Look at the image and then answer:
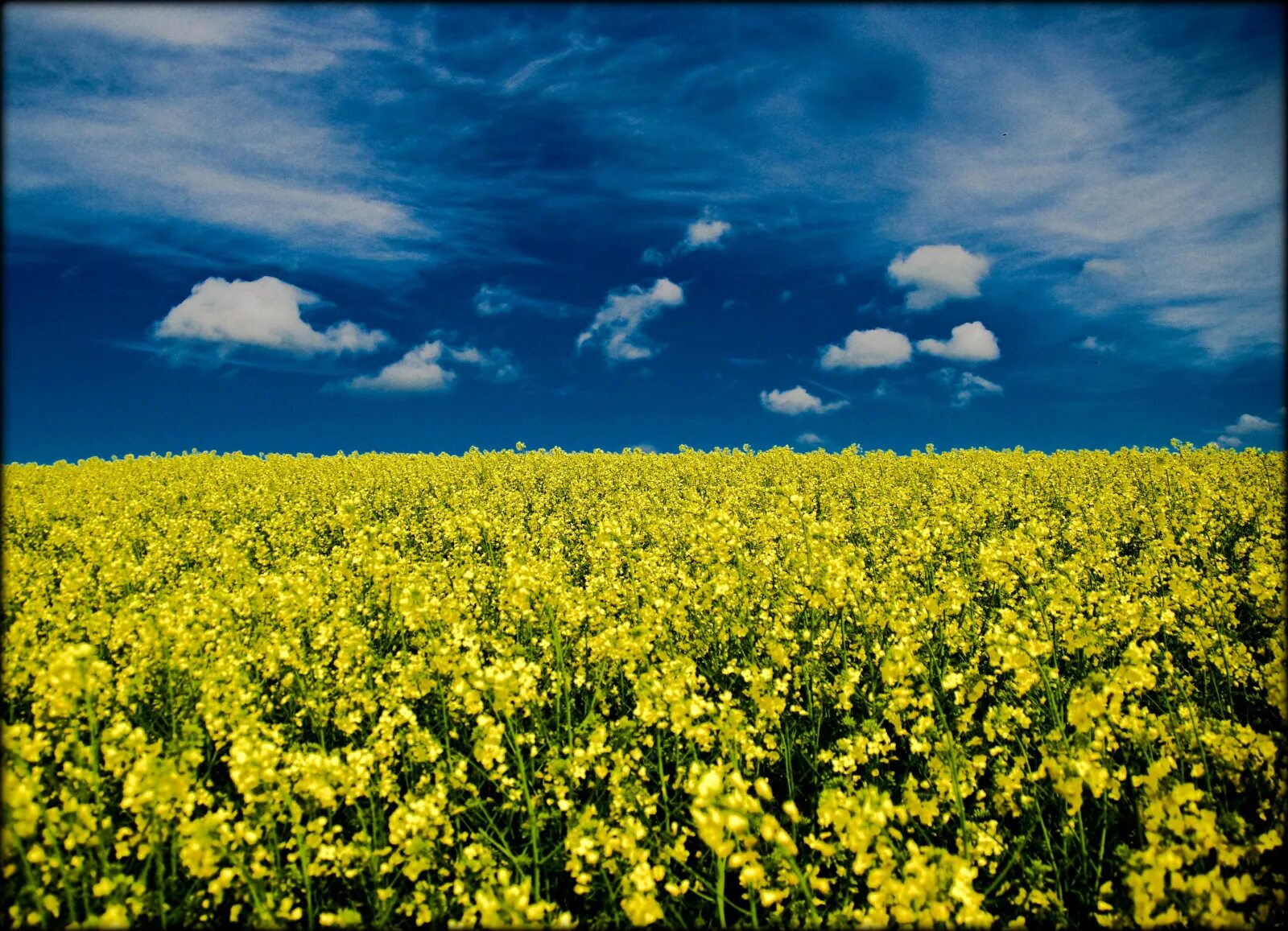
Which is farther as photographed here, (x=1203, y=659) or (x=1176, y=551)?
(x=1176, y=551)

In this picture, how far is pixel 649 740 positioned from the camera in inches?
212

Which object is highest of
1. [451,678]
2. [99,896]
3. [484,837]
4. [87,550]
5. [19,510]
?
[19,510]

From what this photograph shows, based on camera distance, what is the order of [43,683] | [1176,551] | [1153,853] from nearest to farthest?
[1153,853], [43,683], [1176,551]

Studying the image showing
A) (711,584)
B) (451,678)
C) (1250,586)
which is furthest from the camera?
(1250,586)

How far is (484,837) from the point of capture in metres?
5.34

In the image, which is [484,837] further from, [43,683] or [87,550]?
[87,550]

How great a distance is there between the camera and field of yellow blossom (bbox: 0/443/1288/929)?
4.52 metres

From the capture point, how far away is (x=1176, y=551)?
11945 millimetres

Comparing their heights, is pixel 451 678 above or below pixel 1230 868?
above

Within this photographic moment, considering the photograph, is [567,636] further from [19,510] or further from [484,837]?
[19,510]

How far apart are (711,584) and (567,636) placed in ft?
6.02

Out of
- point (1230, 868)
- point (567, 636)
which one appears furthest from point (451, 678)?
point (1230, 868)

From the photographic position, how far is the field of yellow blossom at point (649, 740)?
452 centimetres

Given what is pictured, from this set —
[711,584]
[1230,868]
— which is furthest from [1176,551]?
[711,584]
